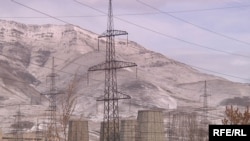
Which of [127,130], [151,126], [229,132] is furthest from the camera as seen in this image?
[127,130]

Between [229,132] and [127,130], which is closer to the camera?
[229,132]

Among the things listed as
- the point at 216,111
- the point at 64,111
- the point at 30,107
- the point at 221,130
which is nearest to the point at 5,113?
the point at 30,107

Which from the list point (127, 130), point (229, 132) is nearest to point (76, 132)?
point (127, 130)

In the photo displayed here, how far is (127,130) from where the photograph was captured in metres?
59.6

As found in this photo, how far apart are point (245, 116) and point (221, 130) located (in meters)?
25.7

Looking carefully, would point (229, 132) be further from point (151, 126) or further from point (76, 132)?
point (76, 132)

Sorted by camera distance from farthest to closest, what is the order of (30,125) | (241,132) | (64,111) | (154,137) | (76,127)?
(30,125)
(76,127)
(154,137)
(64,111)
(241,132)

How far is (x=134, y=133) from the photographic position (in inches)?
2285

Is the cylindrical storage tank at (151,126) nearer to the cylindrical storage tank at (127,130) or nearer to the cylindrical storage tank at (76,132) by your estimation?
the cylindrical storage tank at (127,130)

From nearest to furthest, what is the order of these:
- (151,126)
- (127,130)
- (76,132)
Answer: (151,126) < (76,132) < (127,130)

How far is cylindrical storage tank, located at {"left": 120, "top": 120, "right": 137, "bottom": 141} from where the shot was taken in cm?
5851

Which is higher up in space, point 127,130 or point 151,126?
point 151,126

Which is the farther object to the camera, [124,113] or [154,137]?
[124,113]

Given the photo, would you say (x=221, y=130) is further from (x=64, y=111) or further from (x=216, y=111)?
(x=216, y=111)
